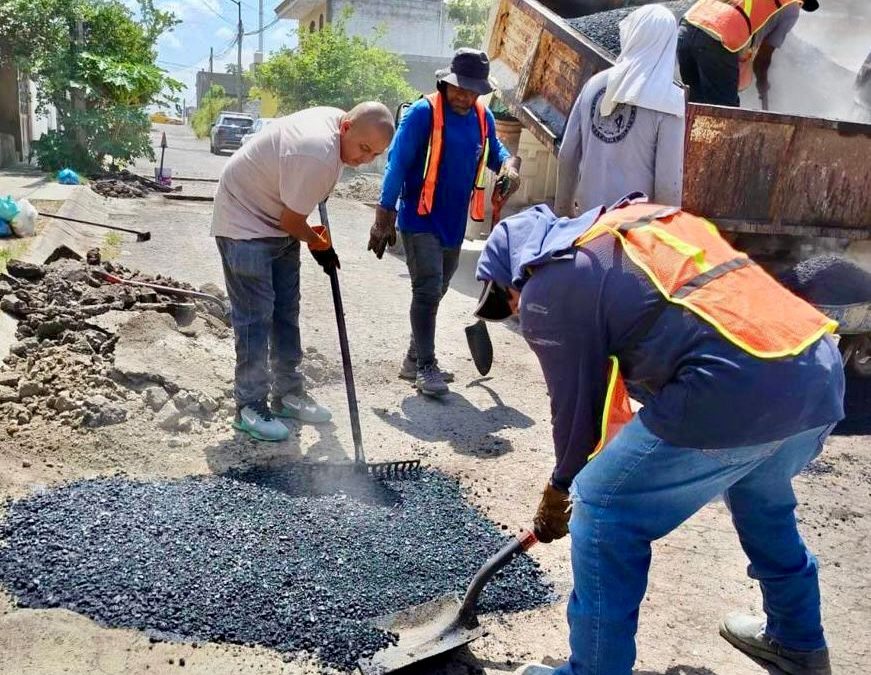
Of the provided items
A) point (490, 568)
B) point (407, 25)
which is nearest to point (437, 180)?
point (490, 568)

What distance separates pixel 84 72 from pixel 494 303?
15514mm

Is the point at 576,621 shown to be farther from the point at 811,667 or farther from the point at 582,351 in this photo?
the point at 811,667

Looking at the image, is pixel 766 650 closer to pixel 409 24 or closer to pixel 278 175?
pixel 278 175

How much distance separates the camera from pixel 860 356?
→ 5914 millimetres

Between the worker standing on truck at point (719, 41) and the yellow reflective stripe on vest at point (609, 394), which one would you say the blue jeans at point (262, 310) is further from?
the worker standing on truck at point (719, 41)

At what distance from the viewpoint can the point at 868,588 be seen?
3.32 metres

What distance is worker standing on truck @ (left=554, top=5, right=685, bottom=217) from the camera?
12.7 feet

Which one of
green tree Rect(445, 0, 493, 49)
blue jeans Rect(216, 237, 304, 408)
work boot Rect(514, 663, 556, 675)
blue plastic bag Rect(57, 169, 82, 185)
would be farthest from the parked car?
work boot Rect(514, 663, 556, 675)

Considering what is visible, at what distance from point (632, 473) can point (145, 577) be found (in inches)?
74.1

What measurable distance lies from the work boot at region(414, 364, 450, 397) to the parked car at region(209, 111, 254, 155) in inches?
999

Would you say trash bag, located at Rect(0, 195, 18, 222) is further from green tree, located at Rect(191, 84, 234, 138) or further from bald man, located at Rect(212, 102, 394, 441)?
green tree, located at Rect(191, 84, 234, 138)

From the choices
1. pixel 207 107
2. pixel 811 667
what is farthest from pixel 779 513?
pixel 207 107

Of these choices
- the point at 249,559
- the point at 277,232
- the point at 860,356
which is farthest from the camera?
the point at 860,356

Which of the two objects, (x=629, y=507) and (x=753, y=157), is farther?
(x=753, y=157)
